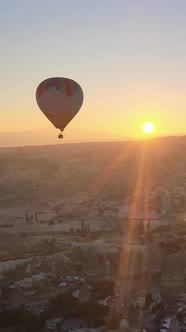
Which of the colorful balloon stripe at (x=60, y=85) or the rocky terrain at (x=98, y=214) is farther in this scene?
the colorful balloon stripe at (x=60, y=85)

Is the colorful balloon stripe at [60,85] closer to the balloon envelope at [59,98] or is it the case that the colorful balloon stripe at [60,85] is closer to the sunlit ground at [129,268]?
the balloon envelope at [59,98]

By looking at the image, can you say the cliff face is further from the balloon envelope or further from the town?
the balloon envelope

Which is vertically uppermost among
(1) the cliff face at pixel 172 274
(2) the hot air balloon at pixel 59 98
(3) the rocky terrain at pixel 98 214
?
(2) the hot air balloon at pixel 59 98

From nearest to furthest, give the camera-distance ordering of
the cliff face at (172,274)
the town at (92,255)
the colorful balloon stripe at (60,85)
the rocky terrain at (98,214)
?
the town at (92,255)
the cliff face at (172,274)
the rocky terrain at (98,214)
the colorful balloon stripe at (60,85)

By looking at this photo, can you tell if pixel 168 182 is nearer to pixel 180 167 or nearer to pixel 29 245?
pixel 180 167

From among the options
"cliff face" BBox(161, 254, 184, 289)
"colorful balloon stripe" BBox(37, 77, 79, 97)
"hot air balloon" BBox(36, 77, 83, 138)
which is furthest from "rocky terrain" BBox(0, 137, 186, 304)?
"colorful balloon stripe" BBox(37, 77, 79, 97)

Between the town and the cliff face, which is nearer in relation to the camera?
the town

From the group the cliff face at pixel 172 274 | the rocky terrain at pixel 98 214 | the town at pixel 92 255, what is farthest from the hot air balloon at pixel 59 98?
the cliff face at pixel 172 274

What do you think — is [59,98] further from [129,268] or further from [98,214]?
[98,214]

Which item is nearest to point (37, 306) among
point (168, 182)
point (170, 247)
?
point (170, 247)
